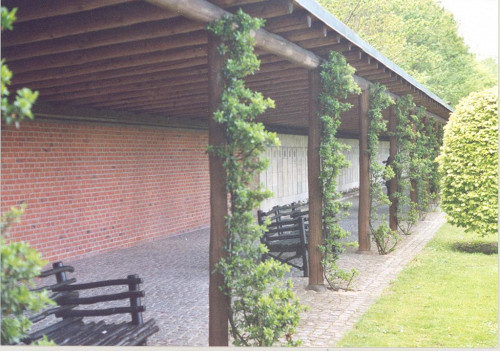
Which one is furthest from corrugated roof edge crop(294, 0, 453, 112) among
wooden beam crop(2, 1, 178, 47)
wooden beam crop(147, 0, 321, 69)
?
wooden beam crop(2, 1, 178, 47)

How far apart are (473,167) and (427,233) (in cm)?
325

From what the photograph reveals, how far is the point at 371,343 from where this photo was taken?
5824mm

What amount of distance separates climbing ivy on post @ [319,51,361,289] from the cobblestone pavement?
603 millimetres

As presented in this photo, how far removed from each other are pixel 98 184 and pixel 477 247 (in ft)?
24.0

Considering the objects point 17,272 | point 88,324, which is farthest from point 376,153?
point 17,272

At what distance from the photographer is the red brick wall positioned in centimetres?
920

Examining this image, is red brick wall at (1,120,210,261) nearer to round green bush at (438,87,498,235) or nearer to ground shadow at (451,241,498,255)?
round green bush at (438,87,498,235)

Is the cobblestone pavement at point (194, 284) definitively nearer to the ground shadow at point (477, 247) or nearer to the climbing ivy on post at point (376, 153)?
the climbing ivy on post at point (376, 153)

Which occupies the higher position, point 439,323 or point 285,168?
point 285,168

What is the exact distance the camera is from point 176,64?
7.80 meters

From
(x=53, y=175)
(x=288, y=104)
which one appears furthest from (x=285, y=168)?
(x=53, y=175)

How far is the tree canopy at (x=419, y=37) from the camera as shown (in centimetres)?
2794

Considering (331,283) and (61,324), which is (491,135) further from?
(61,324)

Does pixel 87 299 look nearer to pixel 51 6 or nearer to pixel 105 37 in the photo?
pixel 51 6
